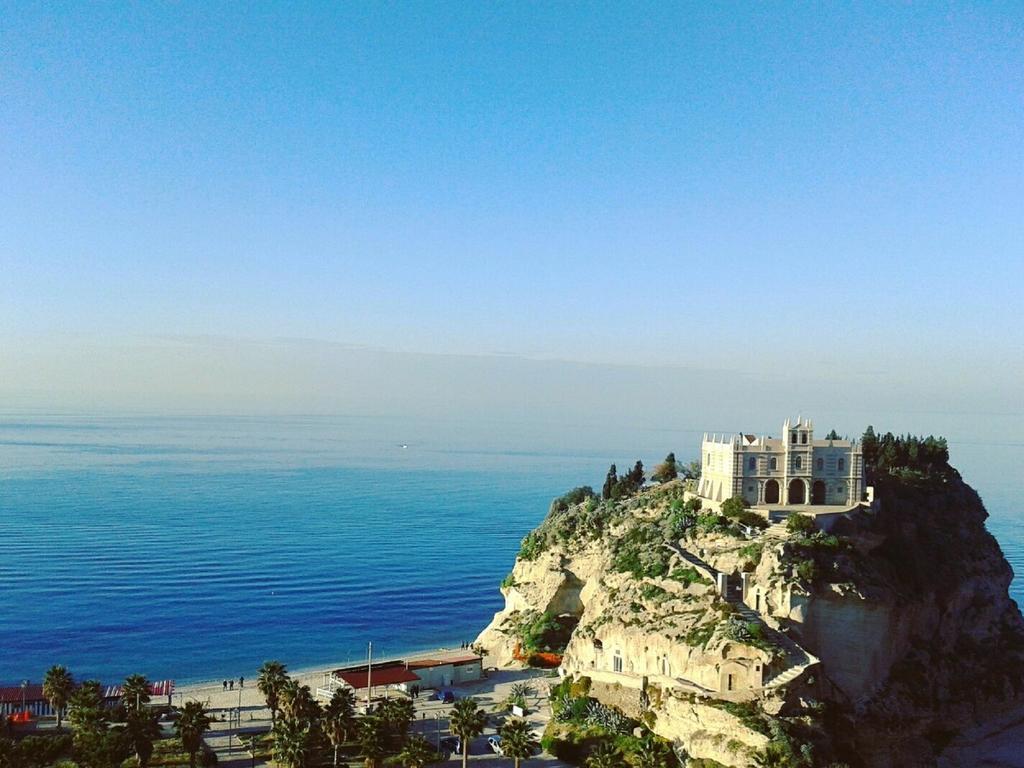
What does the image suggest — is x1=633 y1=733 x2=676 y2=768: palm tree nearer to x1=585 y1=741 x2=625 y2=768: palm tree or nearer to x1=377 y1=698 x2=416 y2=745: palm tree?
x1=585 y1=741 x2=625 y2=768: palm tree

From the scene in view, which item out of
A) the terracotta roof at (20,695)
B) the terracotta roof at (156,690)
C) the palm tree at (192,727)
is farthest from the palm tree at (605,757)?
the terracotta roof at (20,695)

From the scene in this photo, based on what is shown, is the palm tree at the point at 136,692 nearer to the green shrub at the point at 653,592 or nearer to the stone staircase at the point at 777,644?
the green shrub at the point at 653,592

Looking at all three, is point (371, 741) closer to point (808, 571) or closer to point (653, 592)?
point (653, 592)

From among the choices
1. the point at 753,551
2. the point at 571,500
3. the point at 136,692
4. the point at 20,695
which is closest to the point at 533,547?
the point at 571,500

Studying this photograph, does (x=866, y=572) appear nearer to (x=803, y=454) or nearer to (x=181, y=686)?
(x=803, y=454)

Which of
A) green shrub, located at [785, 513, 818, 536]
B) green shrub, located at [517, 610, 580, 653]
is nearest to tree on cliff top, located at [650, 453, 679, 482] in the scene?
green shrub, located at [517, 610, 580, 653]

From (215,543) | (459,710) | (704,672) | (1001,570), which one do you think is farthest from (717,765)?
(215,543)
